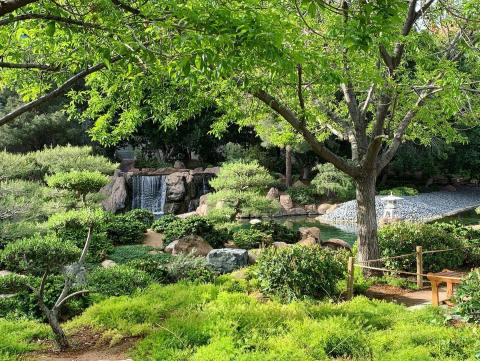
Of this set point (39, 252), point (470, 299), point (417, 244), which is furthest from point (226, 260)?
point (470, 299)

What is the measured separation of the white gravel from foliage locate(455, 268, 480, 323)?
48.4 ft

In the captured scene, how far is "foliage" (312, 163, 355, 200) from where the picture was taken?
22.6 meters

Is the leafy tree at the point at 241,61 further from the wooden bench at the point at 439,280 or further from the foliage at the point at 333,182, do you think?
the foliage at the point at 333,182

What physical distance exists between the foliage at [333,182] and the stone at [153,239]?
10743 millimetres

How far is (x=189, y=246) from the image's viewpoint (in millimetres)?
12008

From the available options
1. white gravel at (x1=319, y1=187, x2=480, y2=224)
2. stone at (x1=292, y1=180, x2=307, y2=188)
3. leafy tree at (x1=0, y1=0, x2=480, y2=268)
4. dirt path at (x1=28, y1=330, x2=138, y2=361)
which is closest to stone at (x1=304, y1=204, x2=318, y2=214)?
white gravel at (x1=319, y1=187, x2=480, y2=224)

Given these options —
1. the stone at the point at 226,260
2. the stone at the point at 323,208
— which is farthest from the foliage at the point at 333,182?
the stone at the point at 226,260

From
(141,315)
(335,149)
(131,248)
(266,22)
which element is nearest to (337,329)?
(141,315)

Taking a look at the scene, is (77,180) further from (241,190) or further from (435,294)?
(435,294)

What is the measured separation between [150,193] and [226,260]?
14.2 metres

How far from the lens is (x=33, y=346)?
17.5ft

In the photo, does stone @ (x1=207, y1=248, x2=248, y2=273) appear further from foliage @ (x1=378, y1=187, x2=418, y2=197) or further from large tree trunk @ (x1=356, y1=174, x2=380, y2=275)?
foliage @ (x1=378, y1=187, x2=418, y2=197)

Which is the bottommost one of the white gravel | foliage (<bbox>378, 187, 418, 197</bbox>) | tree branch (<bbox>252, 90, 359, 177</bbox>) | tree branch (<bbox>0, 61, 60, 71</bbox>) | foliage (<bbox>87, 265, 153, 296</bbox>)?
the white gravel

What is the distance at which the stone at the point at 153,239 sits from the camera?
1303 centimetres
